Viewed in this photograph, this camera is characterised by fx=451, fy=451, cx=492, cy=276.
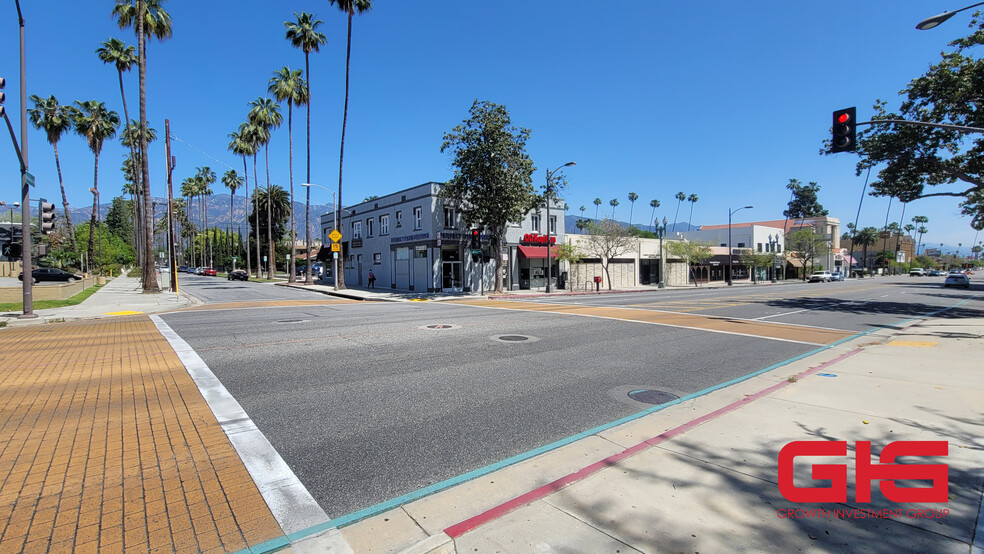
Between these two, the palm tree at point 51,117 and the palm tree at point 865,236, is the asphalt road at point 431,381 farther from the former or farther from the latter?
the palm tree at point 865,236

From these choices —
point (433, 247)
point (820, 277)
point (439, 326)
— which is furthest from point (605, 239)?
point (820, 277)

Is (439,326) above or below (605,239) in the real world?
below

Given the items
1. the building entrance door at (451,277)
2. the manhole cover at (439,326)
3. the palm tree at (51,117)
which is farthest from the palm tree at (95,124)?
the manhole cover at (439,326)

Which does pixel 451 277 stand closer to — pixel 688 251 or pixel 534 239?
pixel 534 239

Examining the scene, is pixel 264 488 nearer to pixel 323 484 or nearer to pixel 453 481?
pixel 323 484

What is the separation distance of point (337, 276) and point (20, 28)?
73.1 feet

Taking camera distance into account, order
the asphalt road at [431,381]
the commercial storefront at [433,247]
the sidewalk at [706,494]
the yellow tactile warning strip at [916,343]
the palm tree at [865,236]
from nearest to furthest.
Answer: the sidewalk at [706,494] < the asphalt road at [431,381] < the yellow tactile warning strip at [916,343] < the commercial storefront at [433,247] < the palm tree at [865,236]

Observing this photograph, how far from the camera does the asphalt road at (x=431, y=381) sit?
4309mm

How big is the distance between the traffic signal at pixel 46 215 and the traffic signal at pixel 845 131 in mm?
24635

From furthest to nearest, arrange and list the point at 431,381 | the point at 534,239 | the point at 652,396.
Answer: the point at 534,239 → the point at 431,381 → the point at 652,396

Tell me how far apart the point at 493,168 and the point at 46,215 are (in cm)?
2169

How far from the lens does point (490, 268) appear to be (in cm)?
3606

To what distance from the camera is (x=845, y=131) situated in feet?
41.2

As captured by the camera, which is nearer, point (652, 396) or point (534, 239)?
point (652, 396)
